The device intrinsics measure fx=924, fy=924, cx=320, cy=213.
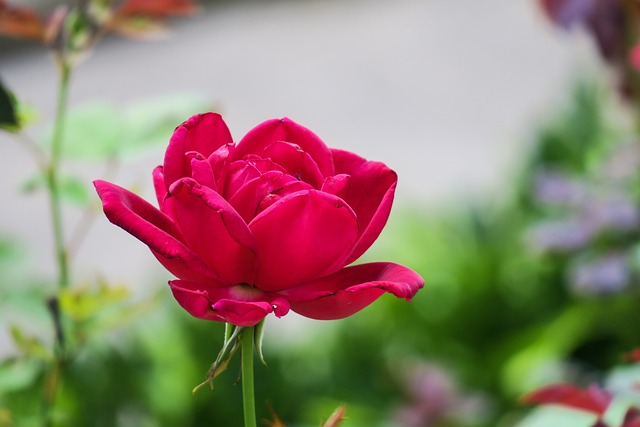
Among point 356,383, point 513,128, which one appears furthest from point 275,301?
point 513,128

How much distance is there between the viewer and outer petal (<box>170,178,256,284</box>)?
275 mm

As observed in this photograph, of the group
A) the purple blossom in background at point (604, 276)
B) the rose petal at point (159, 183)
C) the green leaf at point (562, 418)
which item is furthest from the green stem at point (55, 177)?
the purple blossom in background at point (604, 276)

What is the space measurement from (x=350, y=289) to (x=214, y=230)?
0.15ft

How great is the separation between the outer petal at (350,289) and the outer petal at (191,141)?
0.17 ft

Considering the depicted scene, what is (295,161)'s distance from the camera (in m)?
0.31

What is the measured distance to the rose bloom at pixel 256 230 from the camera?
0.90 ft

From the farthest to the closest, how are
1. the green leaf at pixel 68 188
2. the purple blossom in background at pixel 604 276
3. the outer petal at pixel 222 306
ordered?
1. the purple blossom in background at pixel 604 276
2. the green leaf at pixel 68 188
3. the outer petal at pixel 222 306

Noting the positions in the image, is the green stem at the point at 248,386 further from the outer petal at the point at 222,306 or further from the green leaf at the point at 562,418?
the green leaf at the point at 562,418

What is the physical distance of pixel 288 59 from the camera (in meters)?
3.55

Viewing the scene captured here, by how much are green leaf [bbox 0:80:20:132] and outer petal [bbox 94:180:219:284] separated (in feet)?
0.46

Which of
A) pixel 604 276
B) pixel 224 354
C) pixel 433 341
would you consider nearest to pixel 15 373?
pixel 224 354

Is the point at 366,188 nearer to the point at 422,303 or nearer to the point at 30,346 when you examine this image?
the point at 30,346

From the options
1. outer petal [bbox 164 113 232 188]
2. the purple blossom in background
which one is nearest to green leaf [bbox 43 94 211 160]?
outer petal [bbox 164 113 232 188]

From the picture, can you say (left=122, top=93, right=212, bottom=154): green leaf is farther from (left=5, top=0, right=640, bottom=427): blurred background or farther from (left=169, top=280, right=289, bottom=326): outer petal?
(left=169, top=280, right=289, bottom=326): outer petal
